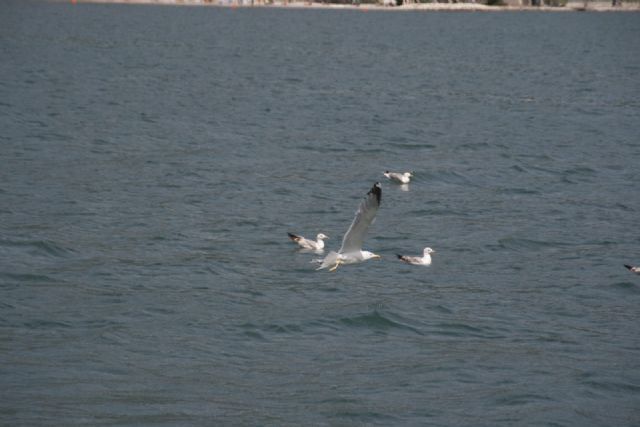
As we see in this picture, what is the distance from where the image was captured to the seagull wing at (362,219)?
49.7 feet

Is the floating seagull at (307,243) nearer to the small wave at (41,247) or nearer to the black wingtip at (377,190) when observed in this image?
the small wave at (41,247)

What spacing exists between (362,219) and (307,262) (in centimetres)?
478

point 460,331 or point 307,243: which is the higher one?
point 307,243

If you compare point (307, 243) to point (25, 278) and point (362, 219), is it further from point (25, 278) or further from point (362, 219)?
point (362, 219)

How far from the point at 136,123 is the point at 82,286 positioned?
2074 cm

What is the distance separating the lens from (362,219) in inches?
640

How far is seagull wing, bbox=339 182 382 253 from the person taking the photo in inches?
596

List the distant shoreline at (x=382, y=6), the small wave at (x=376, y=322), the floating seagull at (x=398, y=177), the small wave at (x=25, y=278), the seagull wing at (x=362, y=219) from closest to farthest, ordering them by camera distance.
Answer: the seagull wing at (x=362, y=219), the small wave at (x=376, y=322), the small wave at (x=25, y=278), the floating seagull at (x=398, y=177), the distant shoreline at (x=382, y=6)

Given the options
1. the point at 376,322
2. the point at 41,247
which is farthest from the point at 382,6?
the point at 376,322

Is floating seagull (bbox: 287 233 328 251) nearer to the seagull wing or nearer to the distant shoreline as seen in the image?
the seagull wing

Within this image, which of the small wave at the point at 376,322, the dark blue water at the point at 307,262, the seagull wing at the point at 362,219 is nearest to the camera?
the dark blue water at the point at 307,262

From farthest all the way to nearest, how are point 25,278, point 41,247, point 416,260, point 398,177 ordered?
point 398,177 → point 41,247 → point 416,260 → point 25,278

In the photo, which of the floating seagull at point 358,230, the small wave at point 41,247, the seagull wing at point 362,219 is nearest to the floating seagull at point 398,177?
the small wave at point 41,247

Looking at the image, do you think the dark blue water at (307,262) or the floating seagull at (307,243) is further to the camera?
the floating seagull at (307,243)
